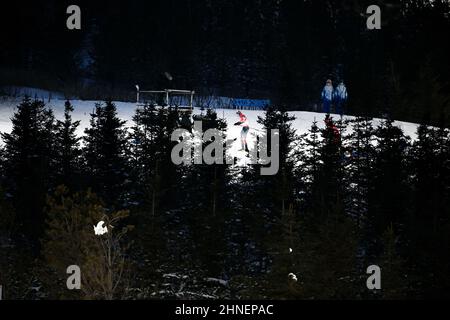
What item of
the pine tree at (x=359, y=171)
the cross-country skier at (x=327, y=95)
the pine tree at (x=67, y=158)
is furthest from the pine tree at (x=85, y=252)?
the cross-country skier at (x=327, y=95)

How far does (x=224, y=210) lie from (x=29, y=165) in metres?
8.90

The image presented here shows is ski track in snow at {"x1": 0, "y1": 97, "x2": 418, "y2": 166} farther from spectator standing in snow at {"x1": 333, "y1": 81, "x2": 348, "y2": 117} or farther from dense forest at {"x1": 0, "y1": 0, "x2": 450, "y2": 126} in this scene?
dense forest at {"x1": 0, "y1": 0, "x2": 450, "y2": 126}

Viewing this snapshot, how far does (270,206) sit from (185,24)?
154 ft

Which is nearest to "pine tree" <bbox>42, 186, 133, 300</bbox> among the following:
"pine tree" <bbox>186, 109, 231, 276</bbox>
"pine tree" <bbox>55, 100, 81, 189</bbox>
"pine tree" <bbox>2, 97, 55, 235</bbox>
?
"pine tree" <bbox>186, 109, 231, 276</bbox>

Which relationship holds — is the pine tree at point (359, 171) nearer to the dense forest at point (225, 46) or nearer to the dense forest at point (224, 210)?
the dense forest at point (224, 210)

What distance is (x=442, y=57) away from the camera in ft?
205

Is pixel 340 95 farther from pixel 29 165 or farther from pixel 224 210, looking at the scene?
pixel 29 165

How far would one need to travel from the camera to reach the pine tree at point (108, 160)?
29766 millimetres

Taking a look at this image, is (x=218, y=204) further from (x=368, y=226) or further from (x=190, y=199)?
(x=368, y=226)

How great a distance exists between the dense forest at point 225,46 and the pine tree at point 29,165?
91.0 feet

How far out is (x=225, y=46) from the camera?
71.5 meters

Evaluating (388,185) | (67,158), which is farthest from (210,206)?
(388,185)

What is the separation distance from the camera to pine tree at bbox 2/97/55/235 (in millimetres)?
26997
